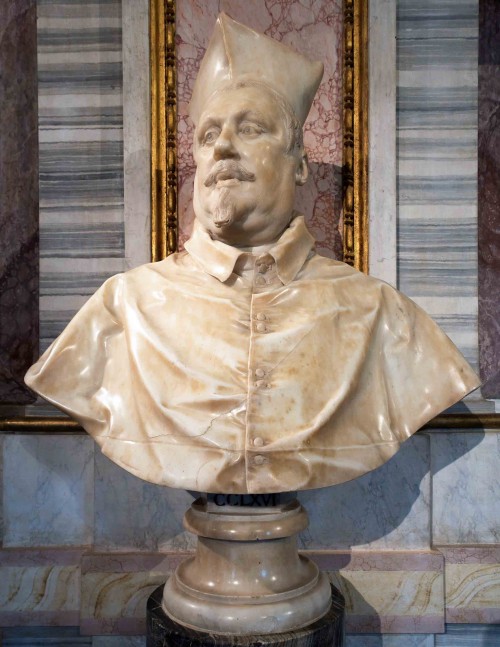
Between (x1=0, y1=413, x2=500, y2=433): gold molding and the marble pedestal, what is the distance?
3.07 feet

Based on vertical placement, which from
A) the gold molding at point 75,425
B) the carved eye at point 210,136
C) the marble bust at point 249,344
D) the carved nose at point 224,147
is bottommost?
the gold molding at point 75,425

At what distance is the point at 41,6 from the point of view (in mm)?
2803

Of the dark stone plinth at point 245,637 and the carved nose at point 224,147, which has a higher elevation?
the carved nose at point 224,147

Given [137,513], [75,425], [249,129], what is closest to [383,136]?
[249,129]

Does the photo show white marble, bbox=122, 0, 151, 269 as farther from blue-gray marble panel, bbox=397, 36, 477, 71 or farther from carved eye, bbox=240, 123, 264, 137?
blue-gray marble panel, bbox=397, 36, 477, 71

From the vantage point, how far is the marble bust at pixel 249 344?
1814 mm

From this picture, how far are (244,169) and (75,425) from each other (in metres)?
1.35

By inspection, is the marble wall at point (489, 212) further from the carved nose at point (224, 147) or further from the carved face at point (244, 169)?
the carved nose at point (224, 147)

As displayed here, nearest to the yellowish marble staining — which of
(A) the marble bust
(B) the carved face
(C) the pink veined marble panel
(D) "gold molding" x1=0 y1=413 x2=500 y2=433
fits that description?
(D) "gold molding" x1=0 y1=413 x2=500 y2=433

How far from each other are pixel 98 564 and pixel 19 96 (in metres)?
1.99

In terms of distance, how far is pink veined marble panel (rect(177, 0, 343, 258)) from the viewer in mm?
2822

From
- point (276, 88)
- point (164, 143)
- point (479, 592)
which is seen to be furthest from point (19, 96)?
point (479, 592)

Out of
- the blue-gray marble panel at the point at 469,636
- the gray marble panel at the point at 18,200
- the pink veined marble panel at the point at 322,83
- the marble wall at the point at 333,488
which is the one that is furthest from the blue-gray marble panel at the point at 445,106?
the blue-gray marble panel at the point at 469,636

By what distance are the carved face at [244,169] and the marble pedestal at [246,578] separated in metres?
0.80
